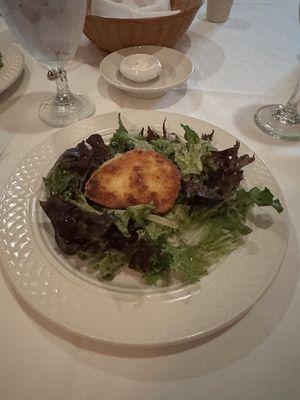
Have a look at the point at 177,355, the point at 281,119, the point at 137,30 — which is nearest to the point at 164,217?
the point at 177,355

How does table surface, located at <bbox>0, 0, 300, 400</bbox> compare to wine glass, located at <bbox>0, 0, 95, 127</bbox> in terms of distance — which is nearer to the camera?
table surface, located at <bbox>0, 0, 300, 400</bbox>

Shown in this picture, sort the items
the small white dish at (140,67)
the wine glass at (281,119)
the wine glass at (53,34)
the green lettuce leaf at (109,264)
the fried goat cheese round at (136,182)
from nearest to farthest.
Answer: the green lettuce leaf at (109,264), the fried goat cheese round at (136,182), the wine glass at (53,34), the wine glass at (281,119), the small white dish at (140,67)

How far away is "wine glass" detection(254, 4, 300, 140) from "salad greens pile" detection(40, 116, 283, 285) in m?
0.34

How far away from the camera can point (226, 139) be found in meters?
1.12

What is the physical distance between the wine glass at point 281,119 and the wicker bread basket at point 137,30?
528mm

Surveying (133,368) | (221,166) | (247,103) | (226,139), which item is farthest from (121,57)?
(133,368)

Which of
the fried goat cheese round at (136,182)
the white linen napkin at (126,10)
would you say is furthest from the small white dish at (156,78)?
the fried goat cheese round at (136,182)

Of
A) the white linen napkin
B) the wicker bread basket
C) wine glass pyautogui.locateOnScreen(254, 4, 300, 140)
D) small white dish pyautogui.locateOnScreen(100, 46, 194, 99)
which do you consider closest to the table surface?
wine glass pyautogui.locateOnScreen(254, 4, 300, 140)

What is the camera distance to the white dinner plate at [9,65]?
1.35 meters

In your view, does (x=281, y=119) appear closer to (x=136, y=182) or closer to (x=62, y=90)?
(x=136, y=182)

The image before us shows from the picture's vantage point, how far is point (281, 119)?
1315 mm

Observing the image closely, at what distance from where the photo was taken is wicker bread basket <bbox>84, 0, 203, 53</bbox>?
1.40 m

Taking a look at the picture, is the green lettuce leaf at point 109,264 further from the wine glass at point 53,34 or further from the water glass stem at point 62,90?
the water glass stem at point 62,90

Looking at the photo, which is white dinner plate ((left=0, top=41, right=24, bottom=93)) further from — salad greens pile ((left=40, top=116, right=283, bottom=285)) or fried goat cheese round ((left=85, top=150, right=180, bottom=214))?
fried goat cheese round ((left=85, top=150, right=180, bottom=214))
